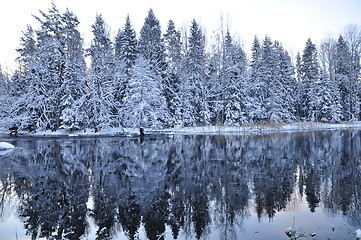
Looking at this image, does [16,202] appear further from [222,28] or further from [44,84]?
[222,28]

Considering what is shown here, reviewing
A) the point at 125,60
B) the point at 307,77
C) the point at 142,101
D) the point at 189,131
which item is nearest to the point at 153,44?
the point at 125,60

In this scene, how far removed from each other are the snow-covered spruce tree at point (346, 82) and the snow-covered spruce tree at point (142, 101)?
123 ft

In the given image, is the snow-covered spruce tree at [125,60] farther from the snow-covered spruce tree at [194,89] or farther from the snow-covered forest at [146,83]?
the snow-covered spruce tree at [194,89]

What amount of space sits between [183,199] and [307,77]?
2053 inches

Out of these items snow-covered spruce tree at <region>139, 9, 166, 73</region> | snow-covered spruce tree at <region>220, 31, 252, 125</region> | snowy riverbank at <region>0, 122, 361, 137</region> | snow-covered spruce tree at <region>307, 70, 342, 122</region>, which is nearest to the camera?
snowy riverbank at <region>0, 122, 361, 137</region>

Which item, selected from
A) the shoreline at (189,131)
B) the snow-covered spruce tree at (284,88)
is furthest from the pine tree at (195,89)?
the snow-covered spruce tree at (284,88)

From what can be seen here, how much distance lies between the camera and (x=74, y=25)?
136 ft

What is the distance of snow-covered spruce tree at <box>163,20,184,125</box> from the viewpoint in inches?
1606

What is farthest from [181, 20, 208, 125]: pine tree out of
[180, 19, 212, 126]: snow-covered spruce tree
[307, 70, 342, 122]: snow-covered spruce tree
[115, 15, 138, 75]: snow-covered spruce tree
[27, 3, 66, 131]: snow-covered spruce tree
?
[307, 70, 342, 122]: snow-covered spruce tree

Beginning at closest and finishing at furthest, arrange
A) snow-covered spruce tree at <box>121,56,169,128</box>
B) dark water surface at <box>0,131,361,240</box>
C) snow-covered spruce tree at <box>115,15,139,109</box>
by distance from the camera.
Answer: dark water surface at <box>0,131,361,240</box>
snow-covered spruce tree at <box>121,56,169,128</box>
snow-covered spruce tree at <box>115,15,139,109</box>

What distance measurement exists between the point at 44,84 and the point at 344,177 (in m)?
39.4

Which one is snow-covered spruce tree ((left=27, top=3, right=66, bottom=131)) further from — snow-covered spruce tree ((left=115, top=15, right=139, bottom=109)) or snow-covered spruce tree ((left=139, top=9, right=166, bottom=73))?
snow-covered spruce tree ((left=139, top=9, right=166, bottom=73))

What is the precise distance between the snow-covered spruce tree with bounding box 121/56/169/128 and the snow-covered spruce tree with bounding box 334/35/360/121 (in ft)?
123

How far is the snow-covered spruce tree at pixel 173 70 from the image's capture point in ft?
134
